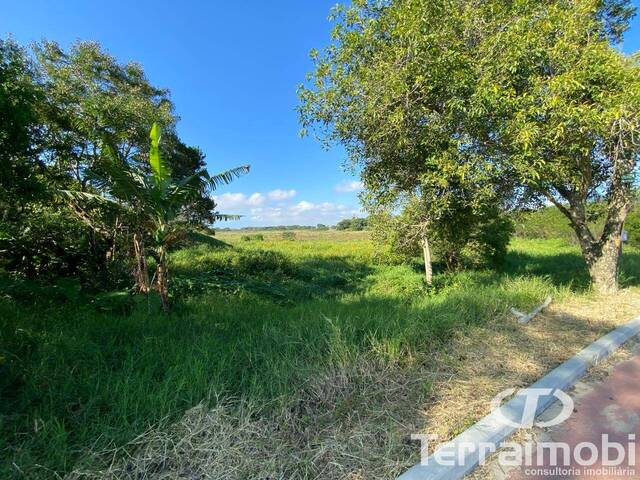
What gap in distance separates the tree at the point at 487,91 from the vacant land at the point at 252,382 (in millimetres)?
2529

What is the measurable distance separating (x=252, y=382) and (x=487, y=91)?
5.13 m

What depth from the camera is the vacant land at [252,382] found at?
6.91ft

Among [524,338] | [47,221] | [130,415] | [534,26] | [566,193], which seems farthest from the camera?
[47,221]

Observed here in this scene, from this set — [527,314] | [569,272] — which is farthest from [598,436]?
[569,272]

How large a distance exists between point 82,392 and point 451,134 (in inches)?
249

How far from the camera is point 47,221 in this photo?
791cm

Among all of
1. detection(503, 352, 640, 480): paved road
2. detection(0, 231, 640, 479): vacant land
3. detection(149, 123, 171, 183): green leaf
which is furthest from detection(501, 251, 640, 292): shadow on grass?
detection(149, 123, 171, 183): green leaf

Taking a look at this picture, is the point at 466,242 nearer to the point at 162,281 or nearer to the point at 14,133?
the point at 162,281

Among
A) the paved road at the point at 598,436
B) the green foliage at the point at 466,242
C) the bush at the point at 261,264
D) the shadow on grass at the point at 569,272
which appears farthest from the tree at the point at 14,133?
the shadow on grass at the point at 569,272

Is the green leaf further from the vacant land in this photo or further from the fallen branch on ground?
the fallen branch on ground

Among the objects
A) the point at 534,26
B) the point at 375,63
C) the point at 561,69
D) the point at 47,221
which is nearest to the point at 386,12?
the point at 375,63

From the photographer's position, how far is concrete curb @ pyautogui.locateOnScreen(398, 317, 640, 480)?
6.70ft

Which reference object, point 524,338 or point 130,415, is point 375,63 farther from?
point 130,415

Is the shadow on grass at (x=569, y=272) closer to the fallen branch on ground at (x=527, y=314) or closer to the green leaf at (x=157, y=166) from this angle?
the fallen branch on ground at (x=527, y=314)
